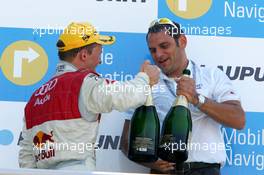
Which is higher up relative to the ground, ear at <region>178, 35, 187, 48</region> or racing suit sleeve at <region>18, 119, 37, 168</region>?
ear at <region>178, 35, 187, 48</region>

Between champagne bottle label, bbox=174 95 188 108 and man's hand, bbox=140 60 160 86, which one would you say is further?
champagne bottle label, bbox=174 95 188 108

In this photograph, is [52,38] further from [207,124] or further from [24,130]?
[207,124]

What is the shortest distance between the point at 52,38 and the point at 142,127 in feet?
2.24

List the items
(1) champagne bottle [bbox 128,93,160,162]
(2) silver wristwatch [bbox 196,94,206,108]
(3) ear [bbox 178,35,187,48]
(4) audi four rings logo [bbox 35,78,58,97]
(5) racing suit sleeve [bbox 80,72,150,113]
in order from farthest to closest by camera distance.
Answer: (3) ear [bbox 178,35,187,48] < (2) silver wristwatch [bbox 196,94,206,108] < (1) champagne bottle [bbox 128,93,160,162] < (4) audi four rings logo [bbox 35,78,58,97] < (5) racing suit sleeve [bbox 80,72,150,113]

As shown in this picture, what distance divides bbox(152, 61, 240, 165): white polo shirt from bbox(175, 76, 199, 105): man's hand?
0.18 metres

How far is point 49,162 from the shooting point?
8.84 ft

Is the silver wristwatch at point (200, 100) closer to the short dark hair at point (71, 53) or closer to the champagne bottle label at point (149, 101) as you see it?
the champagne bottle label at point (149, 101)

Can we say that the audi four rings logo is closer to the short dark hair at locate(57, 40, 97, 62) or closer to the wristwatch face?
the short dark hair at locate(57, 40, 97, 62)

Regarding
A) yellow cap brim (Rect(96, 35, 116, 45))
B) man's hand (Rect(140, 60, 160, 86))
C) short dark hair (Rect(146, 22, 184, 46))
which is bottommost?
man's hand (Rect(140, 60, 160, 86))

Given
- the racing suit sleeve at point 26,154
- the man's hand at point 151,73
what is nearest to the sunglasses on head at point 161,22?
the man's hand at point 151,73

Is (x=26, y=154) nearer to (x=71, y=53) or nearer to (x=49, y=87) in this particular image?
(x=49, y=87)

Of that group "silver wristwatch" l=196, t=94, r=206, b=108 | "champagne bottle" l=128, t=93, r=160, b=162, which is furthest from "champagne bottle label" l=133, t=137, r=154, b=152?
"silver wristwatch" l=196, t=94, r=206, b=108

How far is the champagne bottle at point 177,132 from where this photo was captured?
9.50 feet

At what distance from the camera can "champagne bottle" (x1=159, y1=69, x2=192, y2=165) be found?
2896mm
